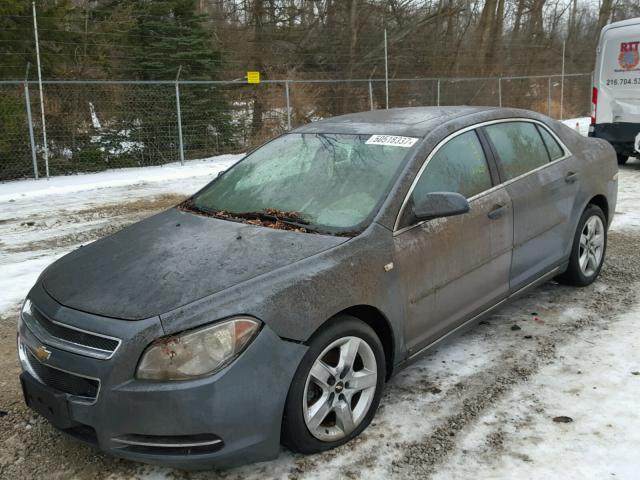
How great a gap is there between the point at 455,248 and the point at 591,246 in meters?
2.08

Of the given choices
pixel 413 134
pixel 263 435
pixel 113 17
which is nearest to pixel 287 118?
pixel 113 17

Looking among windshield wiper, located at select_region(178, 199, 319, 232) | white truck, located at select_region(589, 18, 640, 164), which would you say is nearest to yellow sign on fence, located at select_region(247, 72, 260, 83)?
white truck, located at select_region(589, 18, 640, 164)

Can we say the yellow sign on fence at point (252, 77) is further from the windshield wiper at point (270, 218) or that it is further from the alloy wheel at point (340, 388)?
the alloy wheel at point (340, 388)

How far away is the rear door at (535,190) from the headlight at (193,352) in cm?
224

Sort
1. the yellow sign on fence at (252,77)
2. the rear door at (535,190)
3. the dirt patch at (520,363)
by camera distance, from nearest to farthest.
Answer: the dirt patch at (520,363)
the rear door at (535,190)
the yellow sign on fence at (252,77)

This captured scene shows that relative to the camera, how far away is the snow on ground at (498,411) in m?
2.80

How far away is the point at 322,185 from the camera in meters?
3.57

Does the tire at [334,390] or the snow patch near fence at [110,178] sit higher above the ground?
the snow patch near fence at [110,178]

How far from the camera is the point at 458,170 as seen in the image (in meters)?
3.75

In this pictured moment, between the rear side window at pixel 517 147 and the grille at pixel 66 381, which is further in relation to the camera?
the rear side window at pixel 517 147

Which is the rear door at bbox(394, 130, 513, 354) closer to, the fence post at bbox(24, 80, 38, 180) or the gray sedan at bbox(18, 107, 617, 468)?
the gray sedan at bbox(18, 107, 617, 468)

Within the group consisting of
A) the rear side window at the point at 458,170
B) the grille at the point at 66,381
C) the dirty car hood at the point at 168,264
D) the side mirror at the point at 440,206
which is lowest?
the grille at the point at 66,381

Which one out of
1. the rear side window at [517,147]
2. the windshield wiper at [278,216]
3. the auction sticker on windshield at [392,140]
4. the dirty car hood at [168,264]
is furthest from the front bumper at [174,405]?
the rear side window at [517,147]

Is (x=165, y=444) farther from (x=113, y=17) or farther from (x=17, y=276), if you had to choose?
(x=113, y=17)
